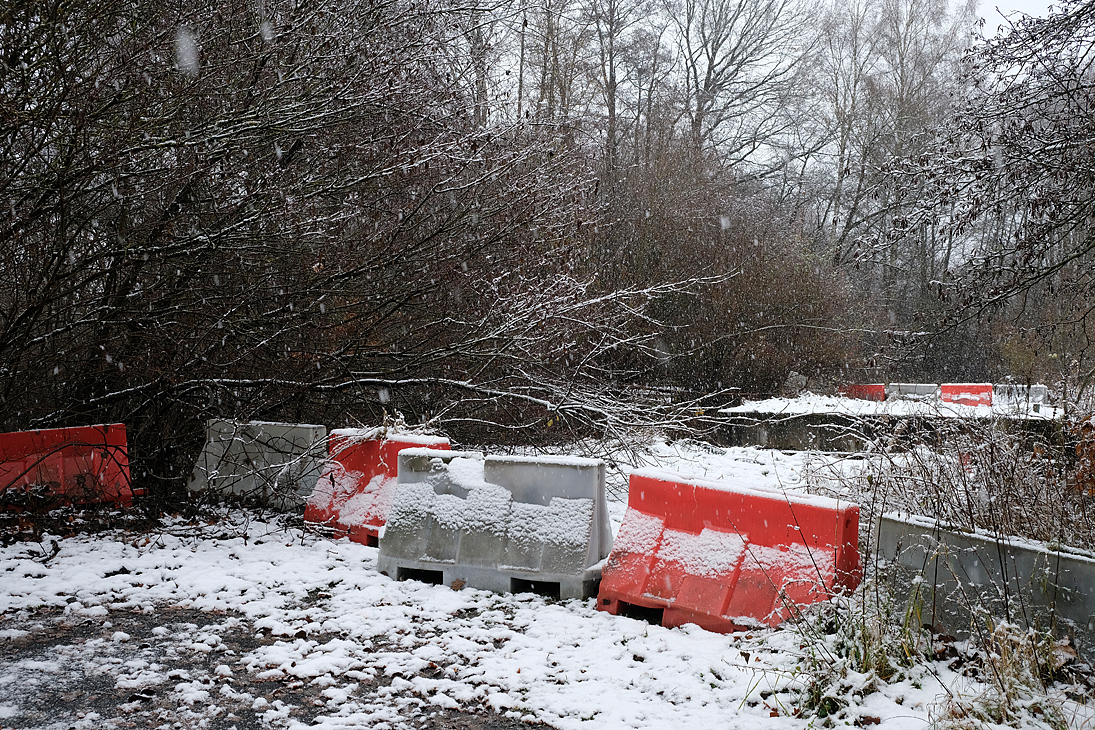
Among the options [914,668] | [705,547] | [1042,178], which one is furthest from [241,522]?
[1042,178]

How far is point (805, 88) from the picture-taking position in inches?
1310

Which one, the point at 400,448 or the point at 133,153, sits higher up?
the point at 133,153

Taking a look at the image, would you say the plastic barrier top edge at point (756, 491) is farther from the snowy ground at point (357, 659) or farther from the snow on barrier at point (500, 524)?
the snowy ground at point (357, 659)

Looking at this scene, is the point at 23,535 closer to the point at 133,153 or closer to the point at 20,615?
the point at 20,615

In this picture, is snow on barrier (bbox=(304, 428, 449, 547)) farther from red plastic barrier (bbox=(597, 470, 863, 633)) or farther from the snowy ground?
red plastic barrier (bbox=(597, 470, 863, 633))

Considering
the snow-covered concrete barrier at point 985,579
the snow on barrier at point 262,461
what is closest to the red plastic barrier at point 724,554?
the snow-covered concrete barrier at point 985,579

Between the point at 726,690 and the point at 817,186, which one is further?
the point at 817,186

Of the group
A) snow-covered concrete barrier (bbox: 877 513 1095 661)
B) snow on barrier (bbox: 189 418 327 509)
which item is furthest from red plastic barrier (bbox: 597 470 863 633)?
snow on barrier (bbox: 189 418 327 509)

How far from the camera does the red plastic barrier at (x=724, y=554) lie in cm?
493

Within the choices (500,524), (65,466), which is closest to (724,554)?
(500,524)

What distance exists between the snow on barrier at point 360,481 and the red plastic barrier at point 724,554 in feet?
8.07

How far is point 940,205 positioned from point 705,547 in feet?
15.2

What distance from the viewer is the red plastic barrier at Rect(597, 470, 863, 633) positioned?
4928 millimetres

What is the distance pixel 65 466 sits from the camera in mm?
7793
